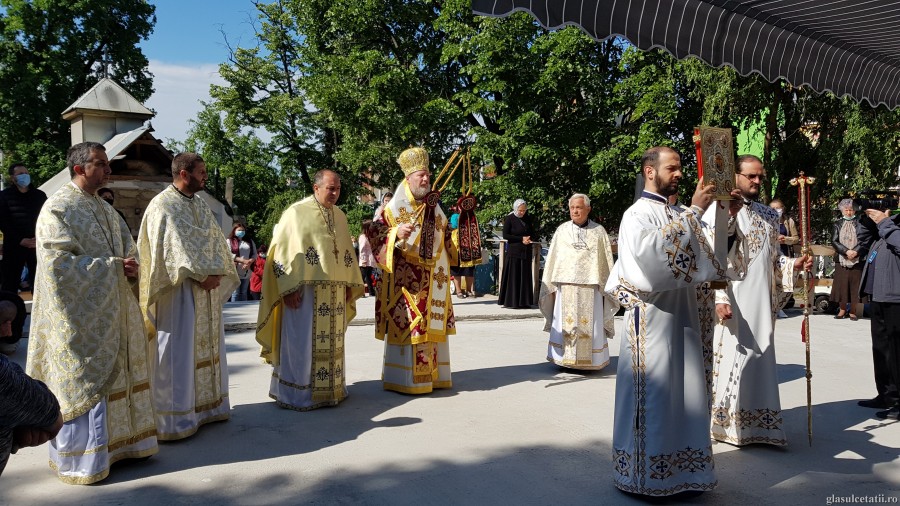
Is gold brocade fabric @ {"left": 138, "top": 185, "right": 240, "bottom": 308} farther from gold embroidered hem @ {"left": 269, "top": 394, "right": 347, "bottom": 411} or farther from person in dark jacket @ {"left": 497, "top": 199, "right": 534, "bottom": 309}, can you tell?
person in dark jacket @ {"left": 497, "top": 199, "right": 534, "bottom": 309}

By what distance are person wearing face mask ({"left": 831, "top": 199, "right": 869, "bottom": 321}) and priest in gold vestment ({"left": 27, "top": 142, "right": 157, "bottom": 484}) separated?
11524mm

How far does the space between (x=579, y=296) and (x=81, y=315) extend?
5.41m

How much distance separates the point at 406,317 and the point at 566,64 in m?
11.2

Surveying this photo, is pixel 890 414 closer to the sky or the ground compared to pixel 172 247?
closer to the ground

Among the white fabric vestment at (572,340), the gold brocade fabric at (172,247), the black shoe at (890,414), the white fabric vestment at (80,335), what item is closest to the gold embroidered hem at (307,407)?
the gold brocade fabric at (172,247)

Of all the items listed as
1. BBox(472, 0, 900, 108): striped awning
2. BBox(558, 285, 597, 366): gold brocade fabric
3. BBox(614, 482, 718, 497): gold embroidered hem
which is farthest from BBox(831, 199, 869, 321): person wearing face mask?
BBox(614, 482, 718, 497): gold embroidered hem

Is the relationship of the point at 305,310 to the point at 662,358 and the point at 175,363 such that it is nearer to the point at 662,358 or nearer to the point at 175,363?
the point at 175,363

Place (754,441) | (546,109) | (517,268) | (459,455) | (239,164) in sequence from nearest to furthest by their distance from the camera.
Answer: (459,455)
(754,441)
(517,268)
(546,109)
(239,164)

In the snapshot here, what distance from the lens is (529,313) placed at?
43.4 feet

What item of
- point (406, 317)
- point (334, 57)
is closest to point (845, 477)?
point (406, 317)

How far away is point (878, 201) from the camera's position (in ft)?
22.1

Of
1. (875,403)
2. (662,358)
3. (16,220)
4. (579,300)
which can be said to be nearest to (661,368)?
(662,358)

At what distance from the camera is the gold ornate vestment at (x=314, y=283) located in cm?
650

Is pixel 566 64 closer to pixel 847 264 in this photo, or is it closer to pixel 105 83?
pixel 847 264
